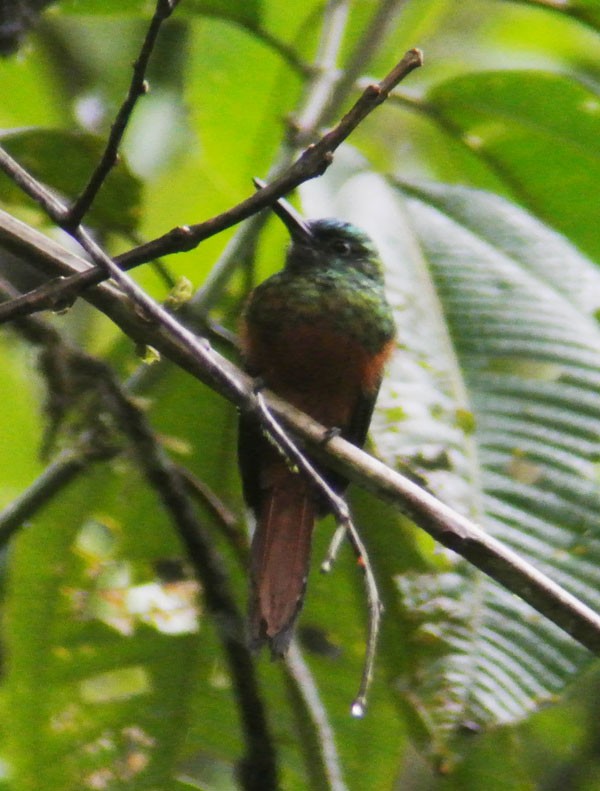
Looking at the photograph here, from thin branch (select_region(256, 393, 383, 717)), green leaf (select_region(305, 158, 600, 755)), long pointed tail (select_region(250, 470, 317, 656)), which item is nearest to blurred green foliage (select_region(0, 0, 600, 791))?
green leaf (select_region(305, 158, 600, 755))

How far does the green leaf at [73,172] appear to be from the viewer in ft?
6.75

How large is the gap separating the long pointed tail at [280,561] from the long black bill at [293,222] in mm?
457

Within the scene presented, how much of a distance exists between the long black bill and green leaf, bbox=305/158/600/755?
0.06 meters

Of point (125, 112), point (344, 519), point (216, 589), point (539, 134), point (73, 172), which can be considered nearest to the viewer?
point (125, 112)

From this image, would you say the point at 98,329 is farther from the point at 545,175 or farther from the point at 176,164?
the point at 545,175

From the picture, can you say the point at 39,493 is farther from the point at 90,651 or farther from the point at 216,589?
the point at 90,651

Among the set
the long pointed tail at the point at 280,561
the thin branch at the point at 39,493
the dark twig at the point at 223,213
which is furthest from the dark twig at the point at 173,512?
the dark twig at the point at 223,213

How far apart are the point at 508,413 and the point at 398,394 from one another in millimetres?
189

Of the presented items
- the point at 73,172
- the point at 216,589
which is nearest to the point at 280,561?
the point at 216,589

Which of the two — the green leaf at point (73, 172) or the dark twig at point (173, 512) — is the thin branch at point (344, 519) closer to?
the dark twig at point (173, 512)

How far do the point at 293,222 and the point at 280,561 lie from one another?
0.67 metres

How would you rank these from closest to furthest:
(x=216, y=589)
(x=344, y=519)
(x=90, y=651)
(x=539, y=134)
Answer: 1. (x=344, y=519)
2. (x=216, y=589)
3. (x=90, y=651)
4. (x=539, y=134)

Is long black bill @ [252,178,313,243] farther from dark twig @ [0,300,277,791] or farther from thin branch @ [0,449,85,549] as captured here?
thin branch @ [0,449,85,549]

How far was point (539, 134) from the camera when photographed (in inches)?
99.3
